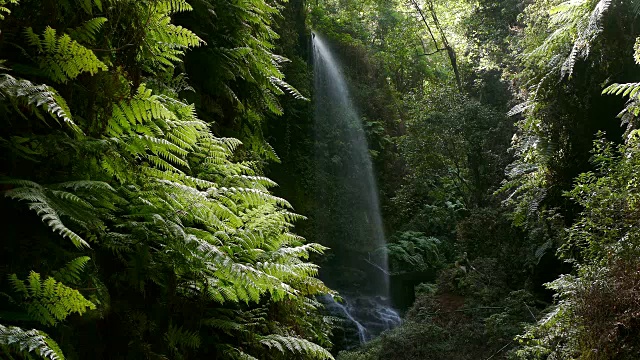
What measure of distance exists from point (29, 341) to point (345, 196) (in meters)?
12.8

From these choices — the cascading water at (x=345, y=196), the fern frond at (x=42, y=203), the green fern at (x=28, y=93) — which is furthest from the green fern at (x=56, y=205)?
the cascading water at (x=345, y=196)

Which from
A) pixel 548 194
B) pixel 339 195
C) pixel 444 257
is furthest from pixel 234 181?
pixel 444 257

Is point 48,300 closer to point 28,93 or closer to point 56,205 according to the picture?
point 56,205

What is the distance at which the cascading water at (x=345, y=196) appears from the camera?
13039 mm

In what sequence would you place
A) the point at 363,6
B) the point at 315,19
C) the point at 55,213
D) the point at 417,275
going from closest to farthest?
the point at 55,213, the point at 417,275, the point at 315,19, the point at 363,6

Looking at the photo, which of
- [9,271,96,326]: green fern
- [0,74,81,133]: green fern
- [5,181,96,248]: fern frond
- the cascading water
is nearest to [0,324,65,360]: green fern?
[9,271,96,326]: green fern

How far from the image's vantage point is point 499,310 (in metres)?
8.41

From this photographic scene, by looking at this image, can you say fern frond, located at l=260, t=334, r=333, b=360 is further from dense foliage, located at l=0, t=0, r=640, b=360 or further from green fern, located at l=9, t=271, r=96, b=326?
green fern, located at l=9, t=271, r=96, b=326

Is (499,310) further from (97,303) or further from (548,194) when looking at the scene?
(97,303)

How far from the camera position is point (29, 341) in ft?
4.43

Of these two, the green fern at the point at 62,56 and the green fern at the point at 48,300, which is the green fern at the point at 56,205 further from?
the green fern at the point at 62,56

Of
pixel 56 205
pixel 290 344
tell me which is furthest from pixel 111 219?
pixel 290 344

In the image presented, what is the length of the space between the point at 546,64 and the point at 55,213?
7.82m

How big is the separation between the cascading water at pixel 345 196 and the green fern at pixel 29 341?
10725 millimetres
